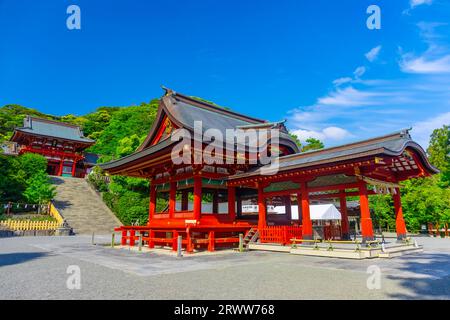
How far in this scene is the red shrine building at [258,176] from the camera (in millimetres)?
12234

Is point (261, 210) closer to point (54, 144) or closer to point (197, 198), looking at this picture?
point (197, 198)

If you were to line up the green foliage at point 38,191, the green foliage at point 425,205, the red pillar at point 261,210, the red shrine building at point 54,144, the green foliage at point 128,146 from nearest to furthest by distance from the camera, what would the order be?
the red pillar at point 261,210, the green foliage at point 425,205, the green foliage at point 38,191, the green foliage at point 128,146, the red shrine building at point 54,144

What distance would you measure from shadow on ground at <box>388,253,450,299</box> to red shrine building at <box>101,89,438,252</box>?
255cm

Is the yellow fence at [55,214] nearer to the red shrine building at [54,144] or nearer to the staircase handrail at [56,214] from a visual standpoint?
the staircase handrail at [56,214]

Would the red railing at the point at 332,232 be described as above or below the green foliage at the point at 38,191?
below

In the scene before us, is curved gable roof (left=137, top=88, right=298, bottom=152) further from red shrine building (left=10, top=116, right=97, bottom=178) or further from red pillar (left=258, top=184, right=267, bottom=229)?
red shrine building (left=10, top=116, right=97, bottom=178)

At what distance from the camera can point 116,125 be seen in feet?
190

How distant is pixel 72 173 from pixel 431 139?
59.6m

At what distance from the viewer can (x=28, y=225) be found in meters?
26.7

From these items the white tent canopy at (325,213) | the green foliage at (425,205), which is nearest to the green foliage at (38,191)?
the white tent canopy at (325,213)

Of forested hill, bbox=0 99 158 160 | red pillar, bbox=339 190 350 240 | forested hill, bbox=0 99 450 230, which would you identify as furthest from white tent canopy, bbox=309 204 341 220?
forested hill, bbox=0 99 158 160

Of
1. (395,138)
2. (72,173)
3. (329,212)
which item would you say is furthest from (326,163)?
(72,173)

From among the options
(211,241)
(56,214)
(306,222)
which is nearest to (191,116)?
(211,241)

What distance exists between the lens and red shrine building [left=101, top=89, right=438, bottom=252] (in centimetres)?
1223
